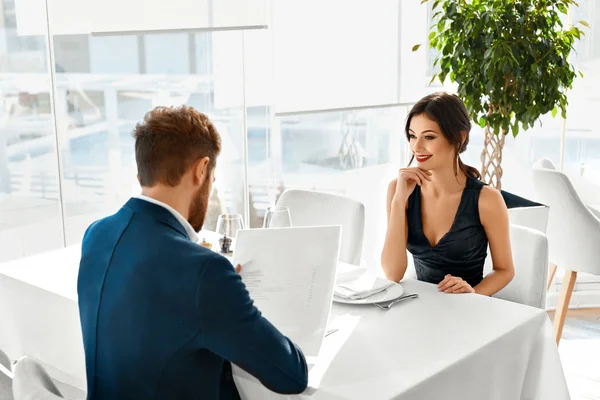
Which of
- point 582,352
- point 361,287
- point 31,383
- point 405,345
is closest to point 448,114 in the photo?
point 361,287

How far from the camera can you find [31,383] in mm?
1300

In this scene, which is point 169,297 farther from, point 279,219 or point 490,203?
point 490,203

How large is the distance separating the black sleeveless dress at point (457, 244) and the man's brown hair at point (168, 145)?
4.11 feet

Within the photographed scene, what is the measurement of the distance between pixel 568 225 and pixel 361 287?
182 cm

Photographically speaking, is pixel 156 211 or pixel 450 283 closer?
pixel 156 211

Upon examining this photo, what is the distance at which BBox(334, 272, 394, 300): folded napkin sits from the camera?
205cm

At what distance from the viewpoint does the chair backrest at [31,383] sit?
1.27 metres

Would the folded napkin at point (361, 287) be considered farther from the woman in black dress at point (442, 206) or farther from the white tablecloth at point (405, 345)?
the woman in black dress at point (442, 206)

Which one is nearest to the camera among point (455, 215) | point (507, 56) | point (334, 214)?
A: point (455, 215)

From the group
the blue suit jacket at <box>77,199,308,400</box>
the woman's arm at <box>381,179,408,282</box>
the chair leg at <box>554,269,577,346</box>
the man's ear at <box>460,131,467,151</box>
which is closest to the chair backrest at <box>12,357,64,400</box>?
the blue suit jacket at <box>77,199,308,400</box>

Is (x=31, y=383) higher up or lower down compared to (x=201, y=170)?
lower down

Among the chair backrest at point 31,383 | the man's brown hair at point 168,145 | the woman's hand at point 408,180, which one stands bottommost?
the chair backrest at point 31,383

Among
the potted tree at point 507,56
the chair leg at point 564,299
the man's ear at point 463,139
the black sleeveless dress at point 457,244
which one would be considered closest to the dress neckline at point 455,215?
the black sleeveless dress at point 457,244

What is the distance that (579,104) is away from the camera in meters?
4.50
